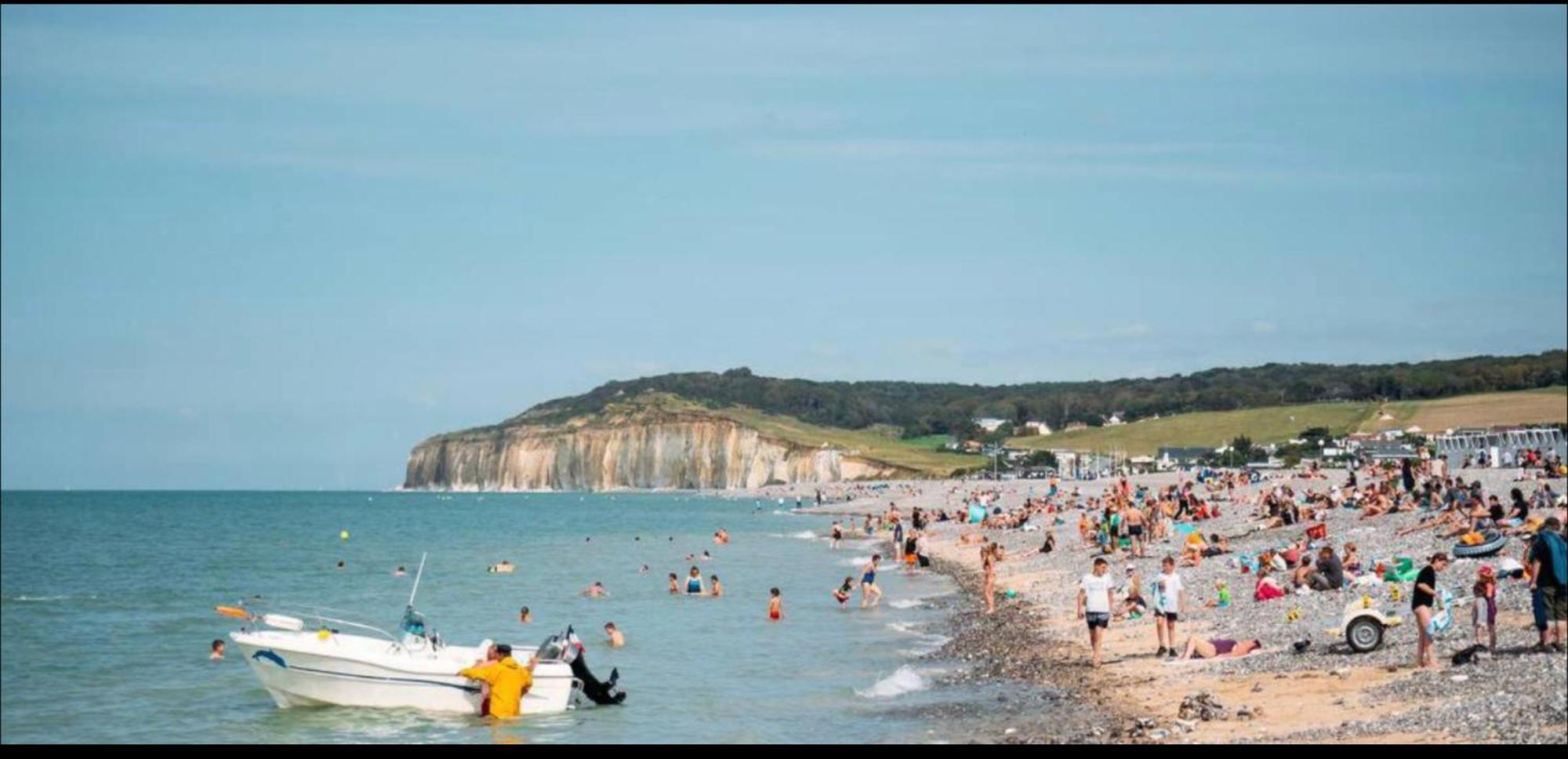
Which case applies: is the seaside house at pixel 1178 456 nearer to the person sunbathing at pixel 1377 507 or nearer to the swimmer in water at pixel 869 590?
the person sunbathing at pixel 1377 507

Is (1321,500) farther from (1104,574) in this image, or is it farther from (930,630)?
(1104,574)

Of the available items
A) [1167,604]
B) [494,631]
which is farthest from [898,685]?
[494,631]

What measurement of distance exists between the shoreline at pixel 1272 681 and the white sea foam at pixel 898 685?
3.30 feet

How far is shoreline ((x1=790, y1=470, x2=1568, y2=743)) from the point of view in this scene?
42.7 ft

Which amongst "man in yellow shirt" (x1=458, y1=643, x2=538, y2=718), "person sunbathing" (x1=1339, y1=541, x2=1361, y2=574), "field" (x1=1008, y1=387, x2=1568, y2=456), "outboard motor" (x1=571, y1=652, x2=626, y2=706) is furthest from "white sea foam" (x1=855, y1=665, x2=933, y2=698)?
"field" (x1=1008, y1=387, x2=1568, y2=456)

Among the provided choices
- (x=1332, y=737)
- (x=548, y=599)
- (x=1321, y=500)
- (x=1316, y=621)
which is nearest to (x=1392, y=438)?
(x=1321, y=500)

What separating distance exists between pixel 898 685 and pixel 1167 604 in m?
4.02

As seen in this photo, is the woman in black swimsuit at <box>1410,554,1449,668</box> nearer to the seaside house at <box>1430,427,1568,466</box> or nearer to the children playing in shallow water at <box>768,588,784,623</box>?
the children playing in shallow water at <box>768,588,784,623</box>

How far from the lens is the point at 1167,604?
20.0 meters

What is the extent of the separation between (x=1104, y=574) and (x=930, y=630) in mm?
9027

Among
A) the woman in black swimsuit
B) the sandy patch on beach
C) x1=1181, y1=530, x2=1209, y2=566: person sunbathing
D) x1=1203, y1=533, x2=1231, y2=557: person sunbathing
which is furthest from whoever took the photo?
x1=1203, y1=533, x2=1231, y2=557: person sunbathing

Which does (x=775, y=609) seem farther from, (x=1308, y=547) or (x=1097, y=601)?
(x=1097, y=601)

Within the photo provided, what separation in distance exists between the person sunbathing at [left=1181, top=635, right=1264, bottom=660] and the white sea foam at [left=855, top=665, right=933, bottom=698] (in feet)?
12.3

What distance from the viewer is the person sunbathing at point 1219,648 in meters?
19.2
